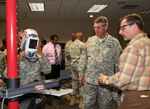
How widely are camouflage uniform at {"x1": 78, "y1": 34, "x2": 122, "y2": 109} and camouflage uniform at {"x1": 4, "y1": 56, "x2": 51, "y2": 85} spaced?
70 centimetres

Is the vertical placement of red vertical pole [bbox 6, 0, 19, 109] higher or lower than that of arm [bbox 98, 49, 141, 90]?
higher

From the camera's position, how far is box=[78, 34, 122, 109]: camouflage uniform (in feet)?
7.19

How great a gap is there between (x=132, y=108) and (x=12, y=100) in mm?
993

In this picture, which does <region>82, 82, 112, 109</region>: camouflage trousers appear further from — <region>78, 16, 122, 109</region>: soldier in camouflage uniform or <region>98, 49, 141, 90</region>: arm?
<region>98, 49, 141, 90</region>: arm

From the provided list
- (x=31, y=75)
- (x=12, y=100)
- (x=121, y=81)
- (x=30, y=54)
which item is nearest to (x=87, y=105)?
(x=31, y=75)

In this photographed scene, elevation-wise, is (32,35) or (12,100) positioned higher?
(32,35)

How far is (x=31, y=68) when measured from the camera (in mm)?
1768

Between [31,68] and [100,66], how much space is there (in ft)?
3.11

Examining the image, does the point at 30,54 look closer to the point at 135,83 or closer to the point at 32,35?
the point at 32,35

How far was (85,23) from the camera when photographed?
1018cm

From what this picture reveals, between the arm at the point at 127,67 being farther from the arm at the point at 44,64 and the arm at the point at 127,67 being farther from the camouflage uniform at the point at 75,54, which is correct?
the camouflage uniform at the point at 75,54

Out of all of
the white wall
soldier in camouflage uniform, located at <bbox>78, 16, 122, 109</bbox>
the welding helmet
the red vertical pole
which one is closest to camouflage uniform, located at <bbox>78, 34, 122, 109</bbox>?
soldier in camouflage uniform, located at <bbox>78, 16, 122, 109</bbox>

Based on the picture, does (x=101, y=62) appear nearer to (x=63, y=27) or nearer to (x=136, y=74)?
(x=136, y=74)

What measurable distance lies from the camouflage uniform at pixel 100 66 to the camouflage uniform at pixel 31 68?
70 cm
